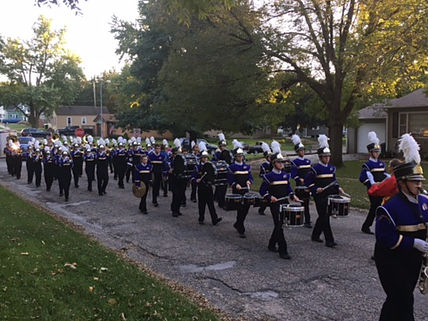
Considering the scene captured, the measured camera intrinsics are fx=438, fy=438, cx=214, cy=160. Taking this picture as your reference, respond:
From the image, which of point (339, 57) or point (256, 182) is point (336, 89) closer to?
point (339, 57)

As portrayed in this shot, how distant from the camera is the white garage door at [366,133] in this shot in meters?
34.5

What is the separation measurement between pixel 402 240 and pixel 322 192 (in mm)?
4776

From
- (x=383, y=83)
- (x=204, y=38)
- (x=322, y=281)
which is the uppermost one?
(x=204, y=38)

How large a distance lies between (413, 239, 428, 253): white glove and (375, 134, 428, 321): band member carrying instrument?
35mm

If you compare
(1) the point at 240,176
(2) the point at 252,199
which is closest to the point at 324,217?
(2) the point at 252,199

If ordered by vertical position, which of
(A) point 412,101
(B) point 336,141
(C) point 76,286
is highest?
(A) point 412,101

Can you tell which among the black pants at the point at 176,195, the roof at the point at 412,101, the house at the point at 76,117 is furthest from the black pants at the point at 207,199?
the house at the point at 76,117

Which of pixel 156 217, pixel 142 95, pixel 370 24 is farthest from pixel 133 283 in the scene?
pixel 142 95

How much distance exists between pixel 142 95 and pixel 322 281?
88.0 ft

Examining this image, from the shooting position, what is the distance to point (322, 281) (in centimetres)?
682

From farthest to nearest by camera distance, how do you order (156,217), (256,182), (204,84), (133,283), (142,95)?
(142,95)
(204,84)
(256,182)
(156,217)
(133,283)

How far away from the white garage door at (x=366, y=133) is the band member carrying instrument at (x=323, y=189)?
2726cm

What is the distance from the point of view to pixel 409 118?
3064cm

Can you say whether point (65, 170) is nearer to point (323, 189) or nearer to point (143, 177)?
point (143, 177)
